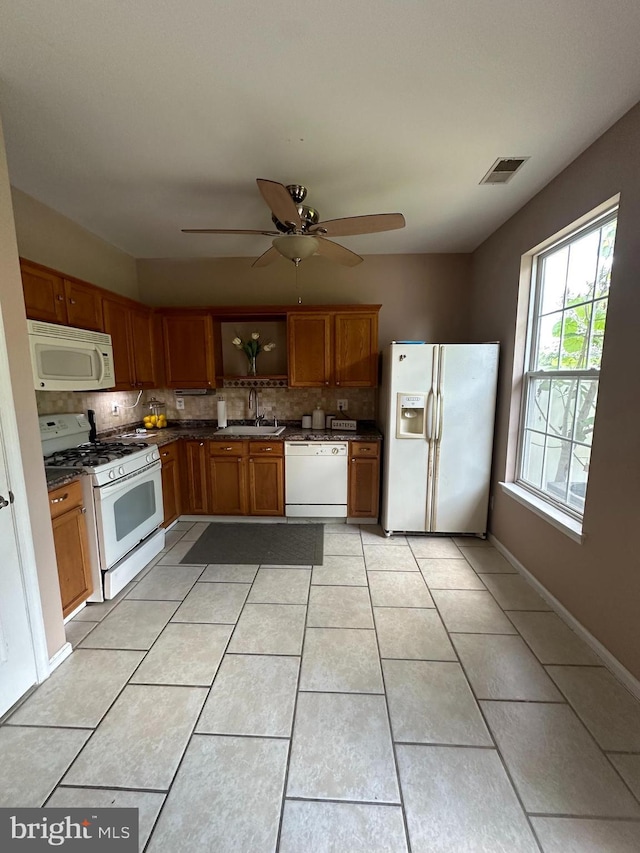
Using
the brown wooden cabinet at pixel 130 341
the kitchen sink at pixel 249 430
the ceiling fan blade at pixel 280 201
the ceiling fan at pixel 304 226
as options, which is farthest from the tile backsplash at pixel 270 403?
the ceiling fan blade at pixel 280 201

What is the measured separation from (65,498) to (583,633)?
301 centimetres

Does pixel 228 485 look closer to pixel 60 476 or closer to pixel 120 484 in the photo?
pixel 120 484

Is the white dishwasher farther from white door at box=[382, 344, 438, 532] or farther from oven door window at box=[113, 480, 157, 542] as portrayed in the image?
oven door window at box=[113, 480, 157, 542]

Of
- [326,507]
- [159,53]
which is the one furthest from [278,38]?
[326,507]

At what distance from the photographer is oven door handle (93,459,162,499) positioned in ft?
6.98

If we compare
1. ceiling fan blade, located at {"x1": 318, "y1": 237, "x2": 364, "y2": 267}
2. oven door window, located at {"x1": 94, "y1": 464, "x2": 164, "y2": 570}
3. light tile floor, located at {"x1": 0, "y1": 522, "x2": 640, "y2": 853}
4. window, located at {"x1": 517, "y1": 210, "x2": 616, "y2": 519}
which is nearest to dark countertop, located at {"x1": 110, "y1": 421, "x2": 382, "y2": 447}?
oven door window, located at {"x1": 94, "y1": 464, "x2": 164, "y2": 570}

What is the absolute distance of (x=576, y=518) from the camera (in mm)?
2082

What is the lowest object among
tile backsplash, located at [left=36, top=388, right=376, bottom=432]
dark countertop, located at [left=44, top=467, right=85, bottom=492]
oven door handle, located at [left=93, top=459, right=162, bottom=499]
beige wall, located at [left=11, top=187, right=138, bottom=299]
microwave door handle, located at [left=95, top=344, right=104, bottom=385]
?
oven door handle, located at [left=93, top=459, right=162, bottom=499]

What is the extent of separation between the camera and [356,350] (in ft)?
11.1

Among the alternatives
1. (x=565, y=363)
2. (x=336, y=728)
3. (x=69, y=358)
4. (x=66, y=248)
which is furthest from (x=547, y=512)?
(x=66, y=248)

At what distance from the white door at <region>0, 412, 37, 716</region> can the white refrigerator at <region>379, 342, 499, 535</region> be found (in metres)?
2.48

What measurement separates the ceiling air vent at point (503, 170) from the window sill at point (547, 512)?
2.14 m

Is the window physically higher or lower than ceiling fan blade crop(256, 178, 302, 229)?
lower

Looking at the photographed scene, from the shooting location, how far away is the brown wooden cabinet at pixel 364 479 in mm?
3211
